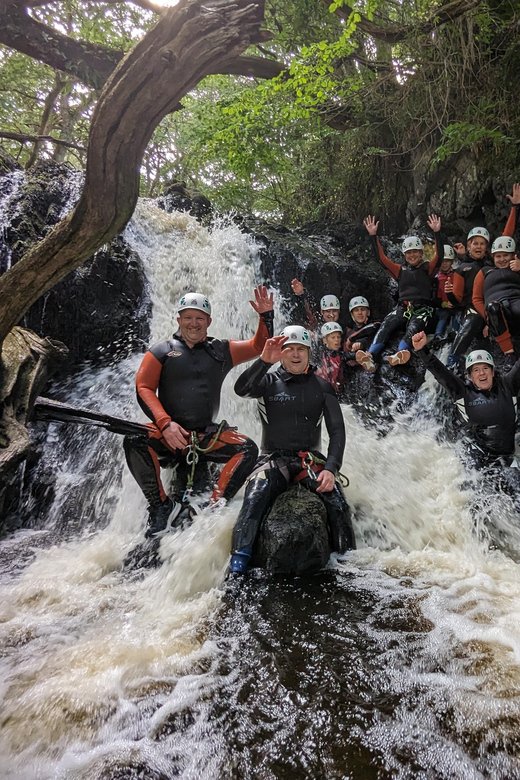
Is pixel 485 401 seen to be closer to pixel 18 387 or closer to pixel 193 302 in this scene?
pixel 193 302

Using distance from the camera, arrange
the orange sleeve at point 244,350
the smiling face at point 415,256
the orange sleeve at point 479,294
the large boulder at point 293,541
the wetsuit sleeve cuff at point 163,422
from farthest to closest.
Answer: the smiling face at point 415,256
the orange sleeve at point 479,294
the orange sleeve at point 244,350
the wetsuit sleeve cuff at point 163,422
the large boulder at point 293,541

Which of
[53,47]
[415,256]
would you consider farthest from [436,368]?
[53,47]

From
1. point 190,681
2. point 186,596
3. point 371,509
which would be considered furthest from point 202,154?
point 190,681

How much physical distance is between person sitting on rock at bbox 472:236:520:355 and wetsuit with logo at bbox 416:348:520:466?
106 centimetres

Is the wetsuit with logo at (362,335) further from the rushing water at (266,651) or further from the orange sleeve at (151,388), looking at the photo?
the orange sleeve at (151,388)

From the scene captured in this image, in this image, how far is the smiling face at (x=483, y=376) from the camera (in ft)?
17.1

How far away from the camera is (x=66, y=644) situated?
2.54 meters

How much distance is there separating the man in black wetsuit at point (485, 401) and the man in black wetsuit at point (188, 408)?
2289mm

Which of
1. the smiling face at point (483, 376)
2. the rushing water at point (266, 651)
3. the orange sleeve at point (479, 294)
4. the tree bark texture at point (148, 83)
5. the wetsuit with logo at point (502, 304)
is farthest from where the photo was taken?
the orange sleeve at point (479, 294)

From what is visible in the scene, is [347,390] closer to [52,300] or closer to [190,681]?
[52,300]

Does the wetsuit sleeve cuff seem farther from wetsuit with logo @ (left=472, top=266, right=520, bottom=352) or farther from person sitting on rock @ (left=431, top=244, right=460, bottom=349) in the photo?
person sitting on rock @ (left=431, top=244, right=460, bottom=349)

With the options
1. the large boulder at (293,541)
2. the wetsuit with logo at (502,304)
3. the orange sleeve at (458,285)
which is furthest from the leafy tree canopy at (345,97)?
the large boulder at (293,541)

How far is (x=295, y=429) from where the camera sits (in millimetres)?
4109

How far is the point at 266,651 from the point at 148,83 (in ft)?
11.2
